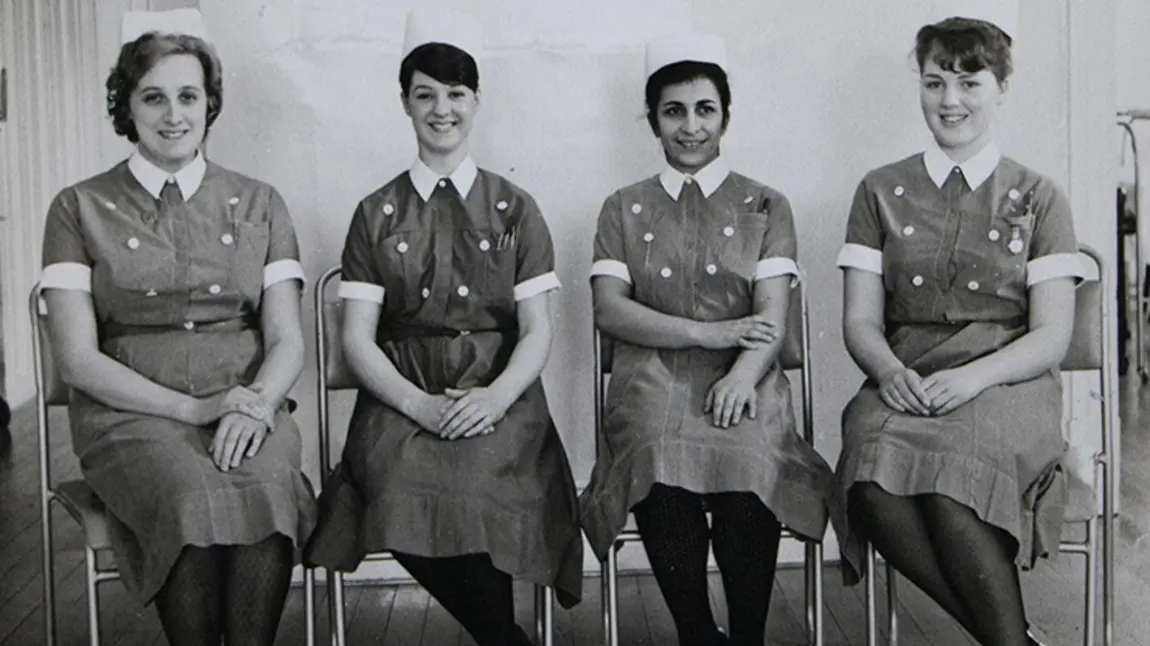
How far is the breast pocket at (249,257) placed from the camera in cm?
257

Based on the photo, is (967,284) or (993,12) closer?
(967,284)

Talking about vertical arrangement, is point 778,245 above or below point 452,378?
above

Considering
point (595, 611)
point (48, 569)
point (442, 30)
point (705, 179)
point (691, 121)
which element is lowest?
point (595, 611)

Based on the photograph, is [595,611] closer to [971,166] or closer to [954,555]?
[954,555]

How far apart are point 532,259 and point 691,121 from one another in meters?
0.48

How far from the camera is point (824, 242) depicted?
330 centimetres

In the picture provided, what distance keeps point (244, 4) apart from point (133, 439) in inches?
50.4

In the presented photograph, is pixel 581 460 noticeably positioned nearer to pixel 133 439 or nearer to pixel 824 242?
pixel 824 242

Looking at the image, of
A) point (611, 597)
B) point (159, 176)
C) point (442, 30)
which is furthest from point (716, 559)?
point (159, 176)

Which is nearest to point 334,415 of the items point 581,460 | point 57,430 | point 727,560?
point 581,460

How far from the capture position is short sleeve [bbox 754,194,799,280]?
272 centimetres

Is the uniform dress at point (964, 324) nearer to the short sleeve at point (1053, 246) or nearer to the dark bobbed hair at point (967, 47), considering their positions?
the short sleeve at point (1053, 246)

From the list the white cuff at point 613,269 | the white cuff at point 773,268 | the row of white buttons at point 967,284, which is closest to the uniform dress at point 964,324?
the row of white buttons at point 967,284

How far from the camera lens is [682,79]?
2764mm
